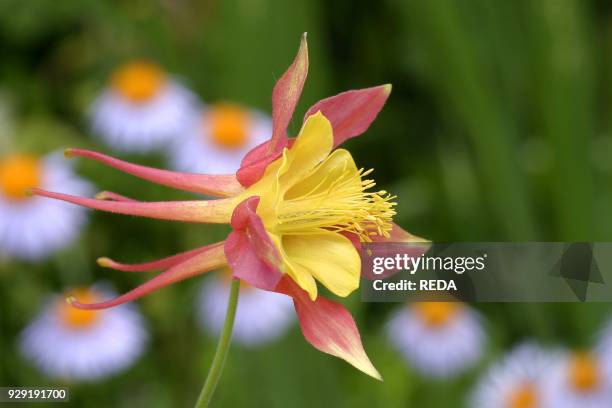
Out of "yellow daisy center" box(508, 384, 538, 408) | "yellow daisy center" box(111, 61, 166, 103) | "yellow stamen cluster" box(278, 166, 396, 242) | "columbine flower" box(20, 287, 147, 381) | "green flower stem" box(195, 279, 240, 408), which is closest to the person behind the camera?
"green flower stem" box(195, 279, 240, 408)

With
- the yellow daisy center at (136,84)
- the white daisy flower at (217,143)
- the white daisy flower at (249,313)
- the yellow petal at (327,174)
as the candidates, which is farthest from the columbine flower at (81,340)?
the yellow petal at (327,174)

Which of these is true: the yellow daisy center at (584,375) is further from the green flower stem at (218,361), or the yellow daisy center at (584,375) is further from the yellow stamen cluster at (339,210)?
the green flower stem at (218,361)

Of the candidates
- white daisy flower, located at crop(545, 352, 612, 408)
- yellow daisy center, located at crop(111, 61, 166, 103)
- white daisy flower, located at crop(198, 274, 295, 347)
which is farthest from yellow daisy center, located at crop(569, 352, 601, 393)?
yellow daisy center, located at crop(111, 61, 166, 103)

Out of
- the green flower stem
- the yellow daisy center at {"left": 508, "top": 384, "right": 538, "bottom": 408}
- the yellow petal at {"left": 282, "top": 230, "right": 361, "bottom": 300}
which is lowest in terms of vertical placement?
the green flower stem

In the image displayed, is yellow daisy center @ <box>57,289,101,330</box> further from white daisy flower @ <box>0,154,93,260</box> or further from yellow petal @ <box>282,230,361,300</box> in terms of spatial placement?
yellow petal @ <box>282,230,361,300</box>

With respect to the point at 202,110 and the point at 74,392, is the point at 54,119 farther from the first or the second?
the point at 74,392

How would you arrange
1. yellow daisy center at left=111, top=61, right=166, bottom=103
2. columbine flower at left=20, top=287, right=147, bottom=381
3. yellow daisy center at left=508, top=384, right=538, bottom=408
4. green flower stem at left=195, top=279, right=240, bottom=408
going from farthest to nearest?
yellow daisy center at left=111, top=61, right=166, bottom=103 < yellow daisy center at left=508, top=384, right=538, bottom=408 < columbine flower at left=20, top=287, right=147, bottom=381 < green flower stem at left=195, top=279, right=240, bottom=408

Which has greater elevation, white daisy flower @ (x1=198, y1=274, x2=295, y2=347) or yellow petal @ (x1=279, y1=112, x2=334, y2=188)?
white daisy flower @ (x1=198, y1=274, x2=295, y2=347)

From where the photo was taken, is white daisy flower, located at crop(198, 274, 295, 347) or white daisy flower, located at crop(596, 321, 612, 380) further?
white daisy flower, located at crop(198, 274, 295, 347)
